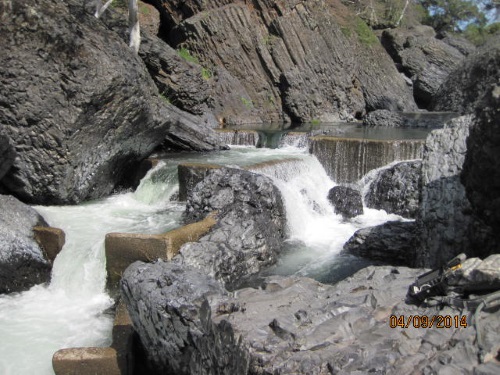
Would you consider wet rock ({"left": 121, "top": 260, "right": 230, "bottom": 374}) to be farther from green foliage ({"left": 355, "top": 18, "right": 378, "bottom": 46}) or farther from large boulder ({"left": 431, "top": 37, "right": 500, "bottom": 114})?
green foliage ({"left": 355, "top": 18, "right": 378, "bottom": 46})

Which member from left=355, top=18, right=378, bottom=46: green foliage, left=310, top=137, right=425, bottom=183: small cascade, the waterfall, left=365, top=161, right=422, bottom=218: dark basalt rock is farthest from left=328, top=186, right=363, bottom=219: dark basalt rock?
left=355, top=18, right=378, bottom=46: green foliage

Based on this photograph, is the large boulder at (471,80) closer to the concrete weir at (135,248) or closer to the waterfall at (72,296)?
the waterfall at (72,296)

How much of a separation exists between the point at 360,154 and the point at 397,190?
1.57 metres

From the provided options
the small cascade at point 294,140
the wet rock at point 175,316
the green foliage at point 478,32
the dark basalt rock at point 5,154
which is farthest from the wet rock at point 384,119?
the green foliage at point 478,32

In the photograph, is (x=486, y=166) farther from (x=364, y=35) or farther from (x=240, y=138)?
(x=364, y=35)

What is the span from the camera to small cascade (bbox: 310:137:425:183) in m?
10.8

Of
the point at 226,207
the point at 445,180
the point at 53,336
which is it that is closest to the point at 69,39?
the point at 226,207

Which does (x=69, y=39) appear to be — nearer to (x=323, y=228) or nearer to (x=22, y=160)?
(x=22, y=160)

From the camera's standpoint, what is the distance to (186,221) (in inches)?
282

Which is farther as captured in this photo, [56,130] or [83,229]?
[56,130]

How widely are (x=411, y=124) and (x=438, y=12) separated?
22.3 meters

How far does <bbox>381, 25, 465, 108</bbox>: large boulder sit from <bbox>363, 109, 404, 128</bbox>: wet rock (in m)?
7.12

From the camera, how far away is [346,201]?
9.45m
